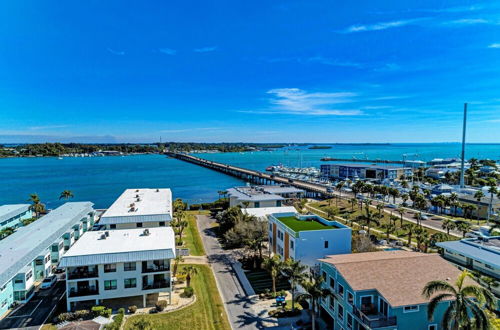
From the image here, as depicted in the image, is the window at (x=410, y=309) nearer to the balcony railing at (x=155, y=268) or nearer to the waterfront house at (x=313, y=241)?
the waterfront house at (x=313, y=241)

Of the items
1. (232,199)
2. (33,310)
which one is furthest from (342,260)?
(232,199)

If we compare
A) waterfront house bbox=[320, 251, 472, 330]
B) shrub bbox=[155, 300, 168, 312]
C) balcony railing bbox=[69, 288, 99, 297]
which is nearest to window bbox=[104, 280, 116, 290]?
balcony railing bbox=[69, 288, 99, 297]

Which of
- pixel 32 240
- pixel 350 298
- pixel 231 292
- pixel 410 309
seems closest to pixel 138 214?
pixel 32 240

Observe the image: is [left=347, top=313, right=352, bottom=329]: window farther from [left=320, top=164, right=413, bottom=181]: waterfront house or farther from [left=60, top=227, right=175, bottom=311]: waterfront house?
[left=320, top=164, right=413, bottom=181]: waterfront house

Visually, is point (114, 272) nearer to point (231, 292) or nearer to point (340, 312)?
point (231, 292)

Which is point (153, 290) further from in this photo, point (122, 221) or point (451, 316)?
point (451, 316)

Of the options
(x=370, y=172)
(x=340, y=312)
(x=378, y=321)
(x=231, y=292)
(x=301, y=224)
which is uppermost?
(x=301, y=224)
